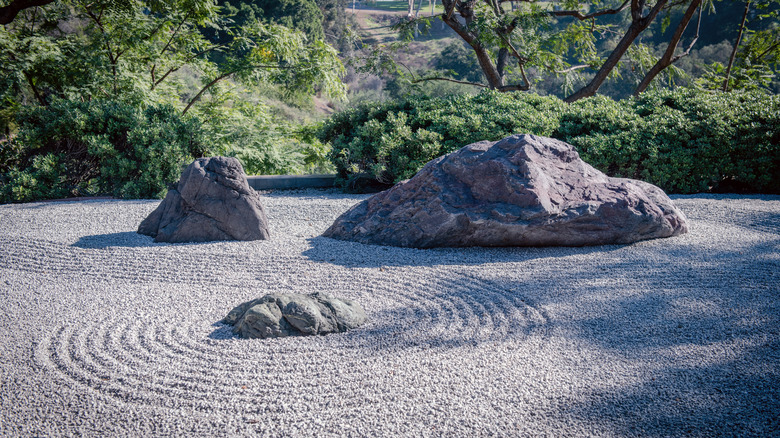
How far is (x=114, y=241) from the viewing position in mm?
4801

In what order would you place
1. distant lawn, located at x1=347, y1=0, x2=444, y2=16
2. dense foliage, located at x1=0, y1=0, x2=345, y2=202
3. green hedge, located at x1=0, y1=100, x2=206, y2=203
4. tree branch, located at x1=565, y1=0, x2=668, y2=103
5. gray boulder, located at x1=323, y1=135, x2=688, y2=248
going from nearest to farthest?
gray boulder, located at x1=323, y1=135, x2=688, y2=248
green hedge, located at x1=0, y1=100, x2=206, y2=203
dense foliage, located at x1=0, y1=0, x2=345, y2=202
tree branch, located at x1=565, y1=0, x2=668, y2=103
distant lawn, located at x1=347, y1=0, x2=444, y2=16

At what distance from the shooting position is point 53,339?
2.89m

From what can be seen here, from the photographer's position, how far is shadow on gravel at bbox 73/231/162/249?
468 cm

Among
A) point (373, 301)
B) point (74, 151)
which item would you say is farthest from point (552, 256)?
point (74, 151)

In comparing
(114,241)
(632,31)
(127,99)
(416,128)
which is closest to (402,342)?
(114,241)

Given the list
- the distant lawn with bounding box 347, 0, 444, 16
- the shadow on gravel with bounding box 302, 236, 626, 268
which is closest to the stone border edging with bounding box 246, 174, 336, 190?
the shadow on gravel with bounding box 302, 236, 626, 268

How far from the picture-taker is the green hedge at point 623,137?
22.1 feet

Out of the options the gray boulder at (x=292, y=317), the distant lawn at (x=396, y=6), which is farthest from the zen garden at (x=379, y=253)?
the distant lawn at (x=396, y=6)

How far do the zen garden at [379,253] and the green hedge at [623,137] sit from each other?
39mm

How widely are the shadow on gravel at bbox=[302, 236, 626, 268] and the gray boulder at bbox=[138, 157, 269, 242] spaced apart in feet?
2.39

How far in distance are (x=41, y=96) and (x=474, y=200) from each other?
25.3 feet

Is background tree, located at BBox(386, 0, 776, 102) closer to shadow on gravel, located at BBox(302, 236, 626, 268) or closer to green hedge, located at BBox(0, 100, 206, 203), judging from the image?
green hedge, located at BBox(0, 100, 206, 203)

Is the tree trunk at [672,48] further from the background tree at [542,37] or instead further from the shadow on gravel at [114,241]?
the shadow on gravel at [114,241]

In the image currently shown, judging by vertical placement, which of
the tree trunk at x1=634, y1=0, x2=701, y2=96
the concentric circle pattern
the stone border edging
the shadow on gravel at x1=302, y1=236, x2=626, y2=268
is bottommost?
the concentric circle pattern
